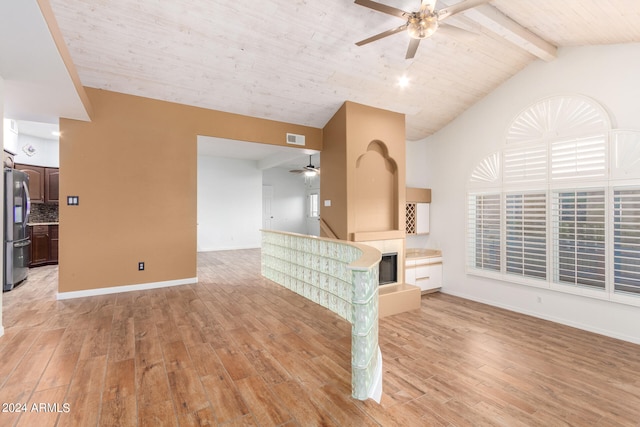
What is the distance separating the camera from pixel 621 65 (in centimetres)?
359

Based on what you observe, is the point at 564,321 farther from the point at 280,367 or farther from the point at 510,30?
the point at 280,367

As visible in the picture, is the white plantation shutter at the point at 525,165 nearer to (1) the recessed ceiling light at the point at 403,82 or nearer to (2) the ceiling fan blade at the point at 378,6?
(1) the recessed ceiling light at the point at 403,82

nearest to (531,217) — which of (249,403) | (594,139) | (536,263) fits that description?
(536,263)

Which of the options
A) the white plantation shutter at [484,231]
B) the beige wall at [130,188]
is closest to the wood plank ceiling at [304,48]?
the beige wall at [130,188]

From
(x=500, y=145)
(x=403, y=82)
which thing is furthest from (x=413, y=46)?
(x=500, y=145)

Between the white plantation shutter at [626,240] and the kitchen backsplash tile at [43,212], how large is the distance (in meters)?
10.9

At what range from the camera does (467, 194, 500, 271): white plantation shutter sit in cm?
496

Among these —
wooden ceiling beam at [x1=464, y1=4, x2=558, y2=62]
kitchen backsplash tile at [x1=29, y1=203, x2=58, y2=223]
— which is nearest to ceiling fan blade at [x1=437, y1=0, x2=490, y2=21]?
wooden ceiling beam at [x1=464, y1=4, x2=558, y2=62]

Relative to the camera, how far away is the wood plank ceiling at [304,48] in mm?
3246

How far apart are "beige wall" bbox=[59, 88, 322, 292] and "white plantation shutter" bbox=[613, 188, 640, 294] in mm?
5500

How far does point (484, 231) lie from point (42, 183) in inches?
376

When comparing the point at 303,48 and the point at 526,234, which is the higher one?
the point at 303,48

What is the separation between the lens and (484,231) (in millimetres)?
5133

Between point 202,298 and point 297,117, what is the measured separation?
3.48 metres
